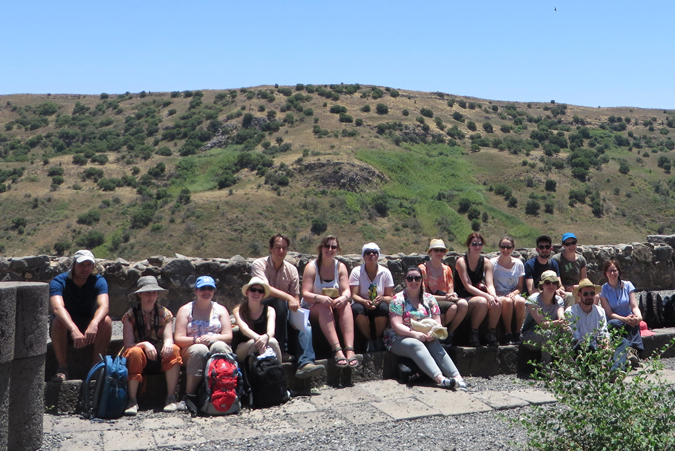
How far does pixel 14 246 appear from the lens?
36.0 meters

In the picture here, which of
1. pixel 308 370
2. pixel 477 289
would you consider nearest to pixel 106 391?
pixel 308 370

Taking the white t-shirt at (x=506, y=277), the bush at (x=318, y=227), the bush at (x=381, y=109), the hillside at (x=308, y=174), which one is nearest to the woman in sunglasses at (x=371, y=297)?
the white t-shirt at (x=506, y=277)

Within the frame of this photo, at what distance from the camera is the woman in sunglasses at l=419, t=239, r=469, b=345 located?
262 inches

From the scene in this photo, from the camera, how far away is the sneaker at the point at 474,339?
6.78m

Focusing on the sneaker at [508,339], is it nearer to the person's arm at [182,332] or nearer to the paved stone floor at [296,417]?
the paved stone floor at [296,417]

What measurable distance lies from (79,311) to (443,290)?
3477 millimetres

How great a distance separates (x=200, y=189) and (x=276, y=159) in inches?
232

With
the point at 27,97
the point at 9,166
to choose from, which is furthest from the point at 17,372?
the point at 27,97

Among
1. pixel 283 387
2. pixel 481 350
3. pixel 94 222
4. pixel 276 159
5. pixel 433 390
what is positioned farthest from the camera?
pixel 276 159

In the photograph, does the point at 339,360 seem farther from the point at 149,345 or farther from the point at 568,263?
the point at 568,263

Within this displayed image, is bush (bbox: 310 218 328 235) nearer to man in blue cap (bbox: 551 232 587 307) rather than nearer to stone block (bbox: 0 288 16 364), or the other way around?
man in blue cap (bbox: 551 232 587 307)

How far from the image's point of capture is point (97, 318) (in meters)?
5.61

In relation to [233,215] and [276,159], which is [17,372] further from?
[276,159]

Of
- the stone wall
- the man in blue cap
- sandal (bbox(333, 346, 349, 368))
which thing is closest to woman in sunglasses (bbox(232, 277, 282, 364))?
sandal (bbox(333, 346, 349, 368))
